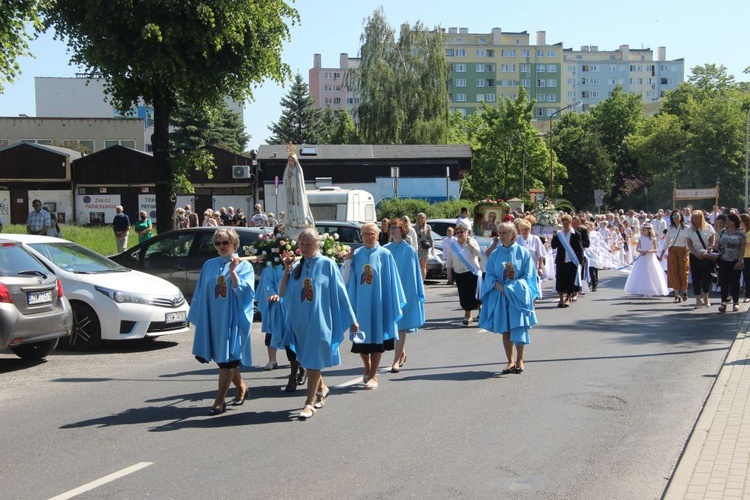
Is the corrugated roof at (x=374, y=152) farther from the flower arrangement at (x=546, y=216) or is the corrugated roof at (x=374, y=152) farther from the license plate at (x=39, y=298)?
the license plate at (x=39, y=298)

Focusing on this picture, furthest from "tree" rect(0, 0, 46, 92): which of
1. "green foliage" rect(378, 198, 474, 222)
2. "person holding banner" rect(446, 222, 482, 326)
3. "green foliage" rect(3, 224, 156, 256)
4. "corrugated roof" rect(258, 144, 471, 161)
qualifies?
"corrugated roof" rect(258, 144, 471, 161)

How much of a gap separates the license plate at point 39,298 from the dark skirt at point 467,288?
695 centimetres

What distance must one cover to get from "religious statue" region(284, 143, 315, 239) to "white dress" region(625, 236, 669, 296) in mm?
11745

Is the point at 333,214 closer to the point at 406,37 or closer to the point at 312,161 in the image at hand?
the point at 312,161

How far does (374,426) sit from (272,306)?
2.52 m

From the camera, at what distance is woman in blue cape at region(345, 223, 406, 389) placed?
Result: 9.50 meters

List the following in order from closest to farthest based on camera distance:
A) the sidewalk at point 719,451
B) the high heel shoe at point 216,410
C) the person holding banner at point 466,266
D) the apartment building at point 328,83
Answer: the sidewalk at point 719,451
the high heel shoe at point 216,410
the person holding banner at point 466,266
the apartment building at point 328,83

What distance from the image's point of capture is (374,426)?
7734 mm

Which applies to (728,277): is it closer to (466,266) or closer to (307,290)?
(466,266)

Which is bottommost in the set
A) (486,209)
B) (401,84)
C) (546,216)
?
(546,216)

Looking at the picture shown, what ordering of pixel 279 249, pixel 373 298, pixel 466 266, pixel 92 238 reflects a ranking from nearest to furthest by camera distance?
pixel 373 298 < pixel 279 249 < pixel 466 266 < pixel 92 238

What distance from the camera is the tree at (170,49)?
19.8 m

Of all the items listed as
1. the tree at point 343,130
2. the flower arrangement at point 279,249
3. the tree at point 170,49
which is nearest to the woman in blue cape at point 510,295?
the flower arrangement at point 279,249

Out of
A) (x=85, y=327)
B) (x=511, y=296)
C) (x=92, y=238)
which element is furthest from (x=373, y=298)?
(x=92, y=238)
